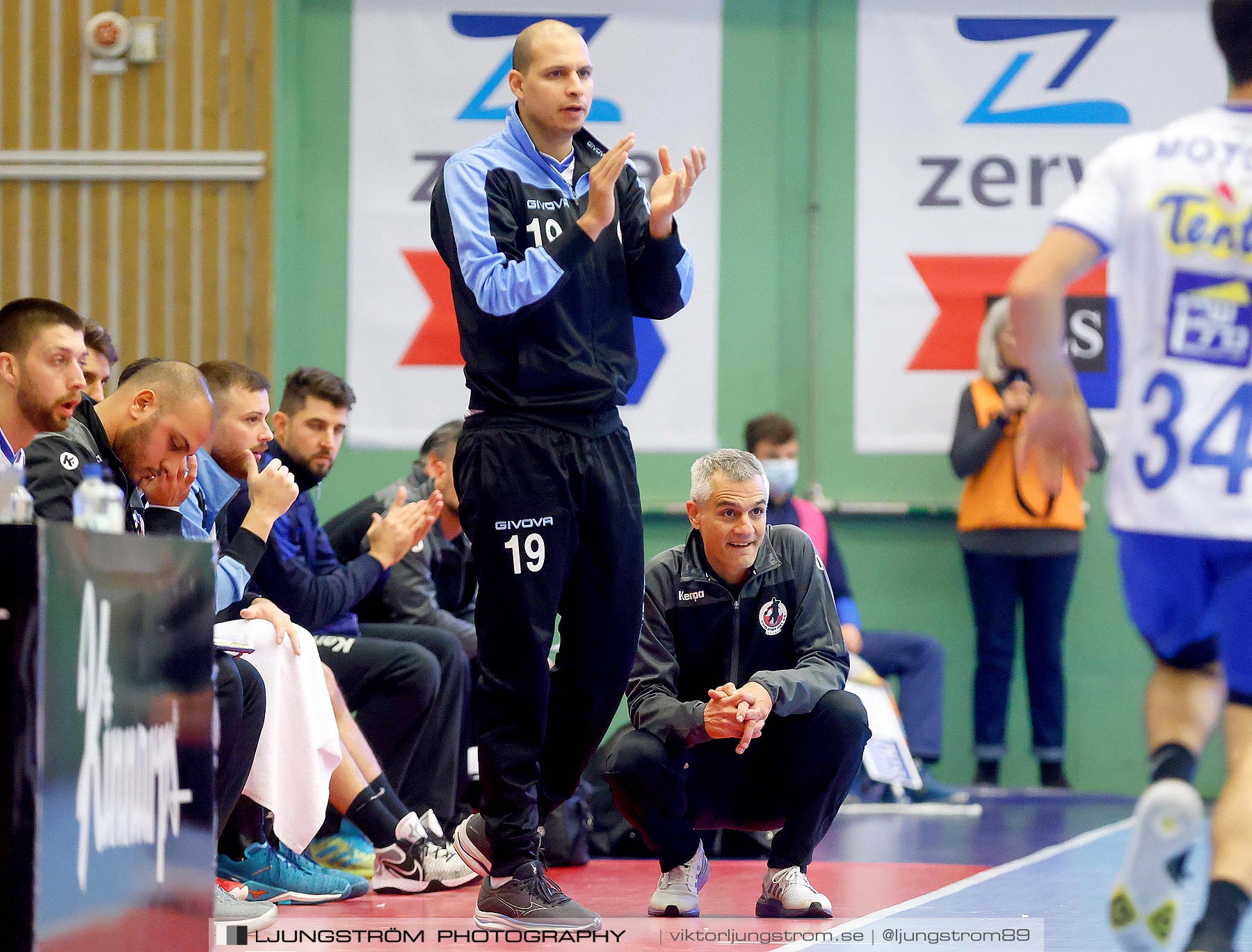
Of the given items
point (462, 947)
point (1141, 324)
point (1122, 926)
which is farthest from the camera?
point (462, 947)

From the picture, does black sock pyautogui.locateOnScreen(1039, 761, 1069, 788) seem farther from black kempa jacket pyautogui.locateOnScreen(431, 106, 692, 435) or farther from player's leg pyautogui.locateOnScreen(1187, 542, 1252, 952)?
player's leg pyautogui.locateOnScreen(1187, 542, 1252, 952)

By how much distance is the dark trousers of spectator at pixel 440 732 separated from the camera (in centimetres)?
484

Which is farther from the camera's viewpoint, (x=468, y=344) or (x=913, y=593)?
(x=913, y=593)

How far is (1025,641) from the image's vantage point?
289 inches

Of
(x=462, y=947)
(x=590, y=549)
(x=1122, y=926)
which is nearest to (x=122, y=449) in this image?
(x=590, y=549)

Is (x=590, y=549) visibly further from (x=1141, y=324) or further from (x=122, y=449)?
(x=1141, y=324)

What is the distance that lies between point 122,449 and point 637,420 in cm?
454

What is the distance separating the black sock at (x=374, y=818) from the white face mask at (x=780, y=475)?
286 cm

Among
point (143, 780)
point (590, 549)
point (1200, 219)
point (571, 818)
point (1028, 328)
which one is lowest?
point (571, 818)

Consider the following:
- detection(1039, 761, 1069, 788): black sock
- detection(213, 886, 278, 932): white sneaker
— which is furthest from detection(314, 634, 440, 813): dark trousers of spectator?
detection(1039, 761, 1069, 788): black sock

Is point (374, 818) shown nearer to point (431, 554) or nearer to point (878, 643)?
point (431, 554)

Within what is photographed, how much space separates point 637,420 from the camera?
787 cm

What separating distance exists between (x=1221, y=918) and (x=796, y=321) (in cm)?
580

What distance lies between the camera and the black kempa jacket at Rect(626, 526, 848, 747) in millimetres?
3969
